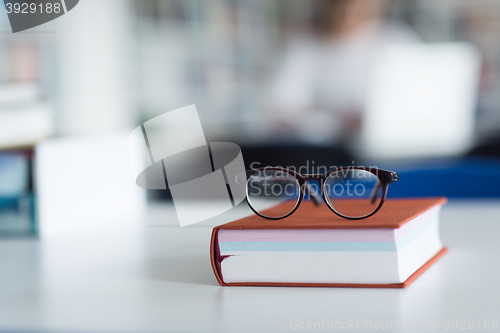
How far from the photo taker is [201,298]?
2.04 feet

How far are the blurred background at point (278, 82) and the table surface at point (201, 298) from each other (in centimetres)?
50

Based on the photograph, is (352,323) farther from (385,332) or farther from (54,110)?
(54,110)

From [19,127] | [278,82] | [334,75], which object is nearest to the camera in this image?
[19,127]

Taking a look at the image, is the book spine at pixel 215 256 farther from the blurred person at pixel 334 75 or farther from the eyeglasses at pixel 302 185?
the blurred person at pixel 334 75

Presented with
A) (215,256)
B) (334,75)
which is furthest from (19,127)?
(334,75)

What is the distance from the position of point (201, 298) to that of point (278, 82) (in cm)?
315

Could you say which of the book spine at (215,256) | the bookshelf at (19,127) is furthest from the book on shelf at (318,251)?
the bookshelf at (19,127)

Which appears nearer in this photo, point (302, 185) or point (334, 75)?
point (302, 185)

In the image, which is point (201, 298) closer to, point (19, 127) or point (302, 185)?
point (302, 185)

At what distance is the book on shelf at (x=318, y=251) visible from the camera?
61cm

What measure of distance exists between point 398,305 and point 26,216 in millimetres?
989

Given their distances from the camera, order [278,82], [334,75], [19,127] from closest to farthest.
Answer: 1. [19,127]
2. [334,75]
3. [278,82]

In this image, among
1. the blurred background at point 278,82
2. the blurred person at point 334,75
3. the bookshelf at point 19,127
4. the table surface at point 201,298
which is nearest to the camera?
the table surface at point 201,298

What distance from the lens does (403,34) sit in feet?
11.6
